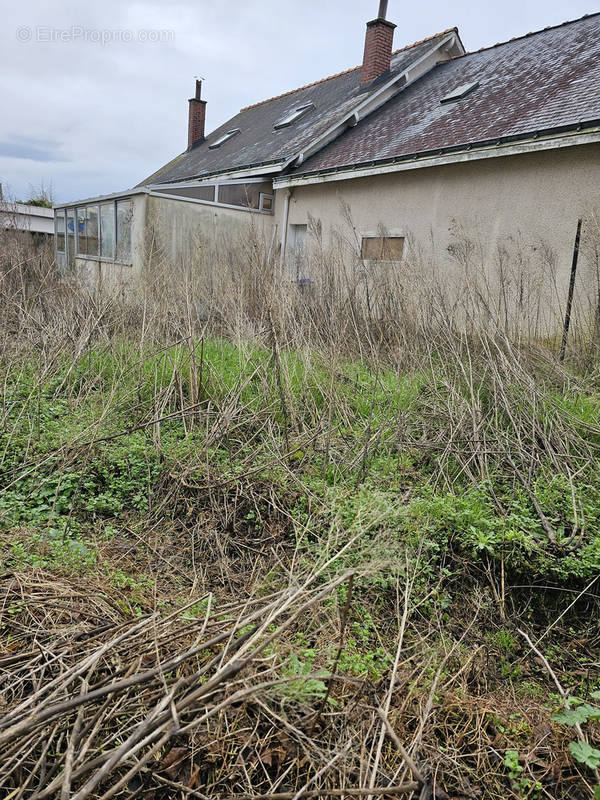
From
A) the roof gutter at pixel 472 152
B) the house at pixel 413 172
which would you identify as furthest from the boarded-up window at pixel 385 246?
the roof gutter at pixel 472 152

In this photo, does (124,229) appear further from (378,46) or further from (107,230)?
(378,46)

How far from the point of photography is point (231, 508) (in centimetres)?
308

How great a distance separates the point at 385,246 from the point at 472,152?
2.30 metres

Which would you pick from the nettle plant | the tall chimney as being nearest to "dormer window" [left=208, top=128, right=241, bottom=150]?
the tall chimney

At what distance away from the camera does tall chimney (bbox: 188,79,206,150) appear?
19.7 metres

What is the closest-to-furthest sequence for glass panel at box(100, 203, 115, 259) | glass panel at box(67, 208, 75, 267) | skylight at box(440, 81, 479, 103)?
skylight at box(440, 81, 479, 103) → glass panel at box(100, 203, 115, 259) → glass panel at box(67, 208, 75, 267)

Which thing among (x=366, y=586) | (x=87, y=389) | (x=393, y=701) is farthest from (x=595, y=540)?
(x=87, y=389)

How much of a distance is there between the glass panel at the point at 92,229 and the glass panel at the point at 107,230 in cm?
44

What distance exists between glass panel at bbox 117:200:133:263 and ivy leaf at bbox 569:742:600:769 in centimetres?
1159

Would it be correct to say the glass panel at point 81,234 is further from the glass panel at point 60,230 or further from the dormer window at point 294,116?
the dormer window at point 294,116

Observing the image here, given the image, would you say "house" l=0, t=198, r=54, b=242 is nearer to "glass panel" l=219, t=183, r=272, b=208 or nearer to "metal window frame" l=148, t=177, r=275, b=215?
"metal window frame" l=148, t=177, r=275, b=215

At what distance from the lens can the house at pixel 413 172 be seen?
20.5 ft

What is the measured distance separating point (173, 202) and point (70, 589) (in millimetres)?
10911

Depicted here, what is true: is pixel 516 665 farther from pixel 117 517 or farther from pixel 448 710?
Answer: pixel 117 517
